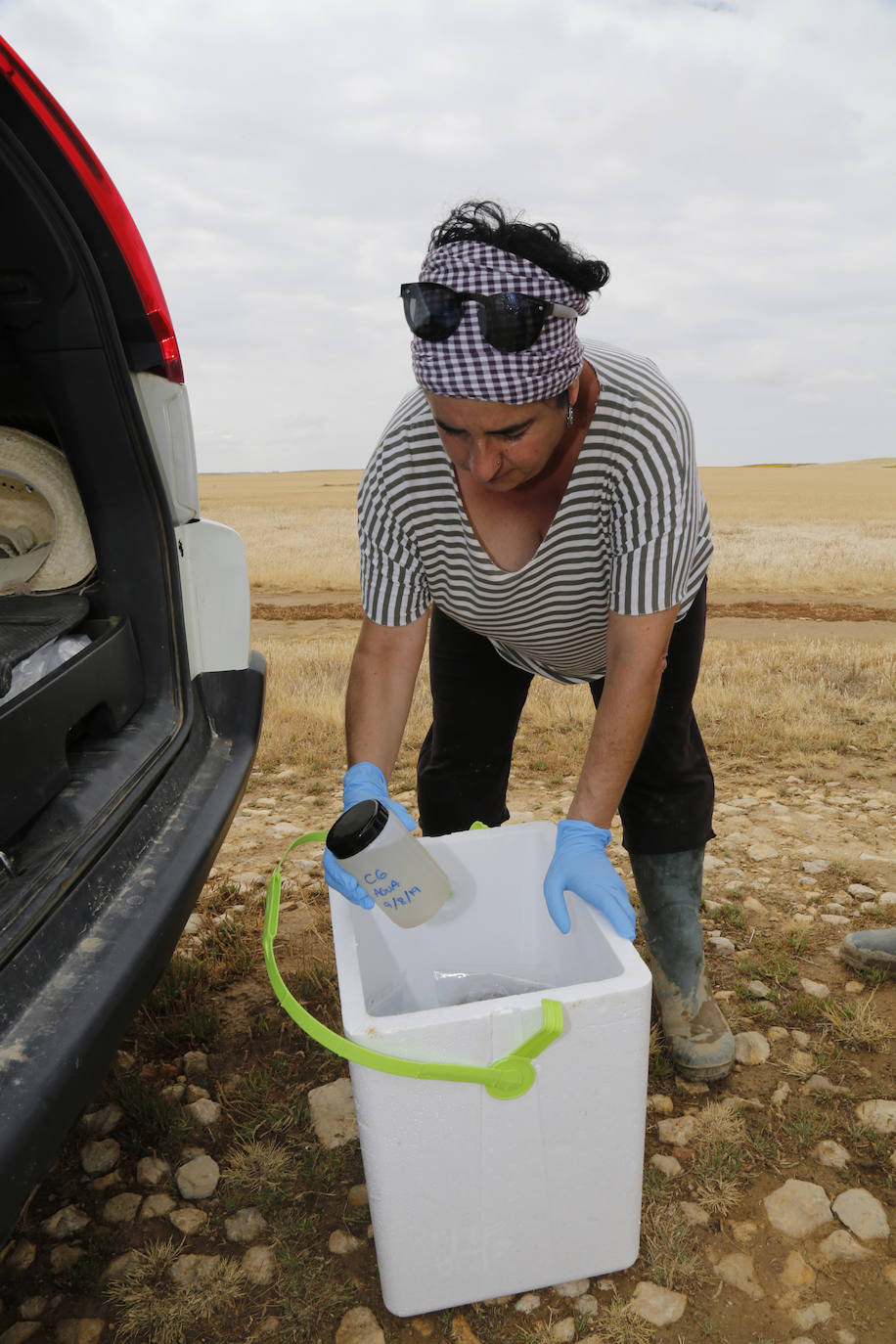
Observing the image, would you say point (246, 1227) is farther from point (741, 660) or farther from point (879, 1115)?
point (741, 660)

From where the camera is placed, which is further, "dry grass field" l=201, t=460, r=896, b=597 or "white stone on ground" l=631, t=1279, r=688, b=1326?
"dry grass field" l=201, t=460, r=896, b=597

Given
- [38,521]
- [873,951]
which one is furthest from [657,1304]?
[38,521]

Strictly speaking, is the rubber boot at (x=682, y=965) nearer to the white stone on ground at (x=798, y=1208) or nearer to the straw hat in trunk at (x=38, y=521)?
the white stone on ground at (x=798, y=1208)

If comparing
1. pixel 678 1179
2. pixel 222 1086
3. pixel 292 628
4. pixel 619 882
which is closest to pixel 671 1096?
pixel 678 1179

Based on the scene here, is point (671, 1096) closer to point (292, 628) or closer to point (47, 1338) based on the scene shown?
point (47, 1338)

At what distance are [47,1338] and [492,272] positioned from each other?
72.4 inches

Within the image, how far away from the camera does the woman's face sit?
1.53 metres

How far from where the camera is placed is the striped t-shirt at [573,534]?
1690 millimetres

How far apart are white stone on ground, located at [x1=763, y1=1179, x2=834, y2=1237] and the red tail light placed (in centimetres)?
195

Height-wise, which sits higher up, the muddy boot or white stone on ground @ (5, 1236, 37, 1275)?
the muddy boot

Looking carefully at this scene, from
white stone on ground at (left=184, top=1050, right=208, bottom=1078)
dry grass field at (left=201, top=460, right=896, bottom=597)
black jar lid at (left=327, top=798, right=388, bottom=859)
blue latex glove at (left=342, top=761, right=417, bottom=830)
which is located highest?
black jar lid at (left=327, top=798, right=388, bottom=859)

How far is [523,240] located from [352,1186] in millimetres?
1744

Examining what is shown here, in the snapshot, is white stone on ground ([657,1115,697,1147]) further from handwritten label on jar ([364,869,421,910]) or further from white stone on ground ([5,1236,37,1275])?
white stone on ground ([5,1236,37,1275])

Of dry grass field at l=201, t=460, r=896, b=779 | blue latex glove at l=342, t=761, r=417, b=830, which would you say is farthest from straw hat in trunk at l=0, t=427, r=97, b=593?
dry grass field at l=201, t=460, r=896, b=779
